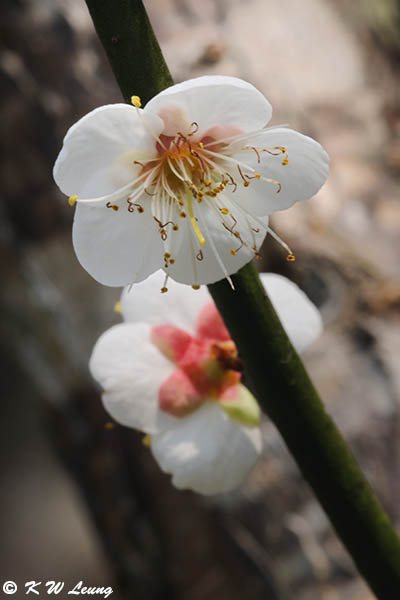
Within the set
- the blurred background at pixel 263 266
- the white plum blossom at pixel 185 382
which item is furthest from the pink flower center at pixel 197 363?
the blurred background at pixel 263 266

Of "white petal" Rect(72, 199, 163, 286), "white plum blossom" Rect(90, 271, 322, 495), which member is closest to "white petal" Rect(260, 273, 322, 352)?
"white plum blossom" Rect(90, 271, 322, 495)

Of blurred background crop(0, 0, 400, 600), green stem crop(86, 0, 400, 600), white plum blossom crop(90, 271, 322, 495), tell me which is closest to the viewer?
green stem crop(86, 0, 400, 600)

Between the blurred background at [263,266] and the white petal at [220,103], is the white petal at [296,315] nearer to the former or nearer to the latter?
the white petal at [220,103]

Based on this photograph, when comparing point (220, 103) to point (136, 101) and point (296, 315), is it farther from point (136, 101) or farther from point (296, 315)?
point (296, 315)

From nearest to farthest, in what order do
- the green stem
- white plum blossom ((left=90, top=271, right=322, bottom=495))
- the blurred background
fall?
the green stem
white plum blossom ((left=90, top=271, right=322, bottom=495))
the blurred background

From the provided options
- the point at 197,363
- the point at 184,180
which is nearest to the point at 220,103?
the point at 184,180

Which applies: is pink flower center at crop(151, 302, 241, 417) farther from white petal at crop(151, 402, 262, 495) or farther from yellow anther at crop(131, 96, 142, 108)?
yellow anther at crop(131, 96, 142, 108)

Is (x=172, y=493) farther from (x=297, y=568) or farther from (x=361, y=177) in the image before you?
(x=361, y=177)
